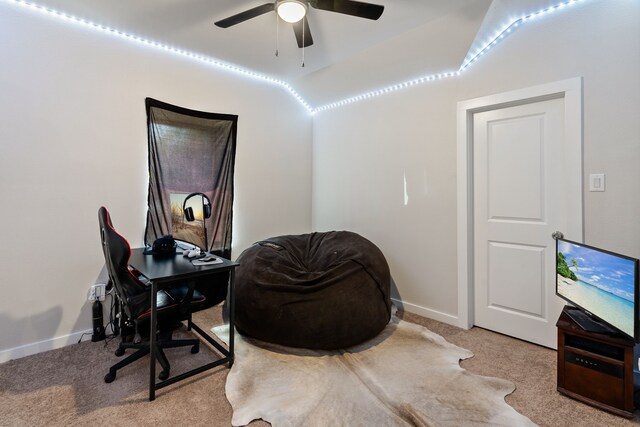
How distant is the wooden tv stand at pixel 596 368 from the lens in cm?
170

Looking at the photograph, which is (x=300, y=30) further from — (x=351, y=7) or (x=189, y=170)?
(x=189, y=170)

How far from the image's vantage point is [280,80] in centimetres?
392

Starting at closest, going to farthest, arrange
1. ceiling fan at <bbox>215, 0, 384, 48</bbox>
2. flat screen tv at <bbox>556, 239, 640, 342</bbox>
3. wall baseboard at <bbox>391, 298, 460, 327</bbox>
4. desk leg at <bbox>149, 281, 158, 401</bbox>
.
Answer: flat screen tv at <bbox>556, 239, 640, 342</bbox>
desk leg at <bbox>149, 281, 158, 401</bbox>
ceiling fan at <bbox>215, 0, 384, 48</bbox>
wall baseboard at <bbox>391, 298, 460, 327</bbox>

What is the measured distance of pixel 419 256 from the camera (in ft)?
10.6

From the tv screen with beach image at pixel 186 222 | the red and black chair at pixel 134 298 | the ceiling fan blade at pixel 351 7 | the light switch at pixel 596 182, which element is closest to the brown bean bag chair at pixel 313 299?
the red and black chair at pixel 134 298

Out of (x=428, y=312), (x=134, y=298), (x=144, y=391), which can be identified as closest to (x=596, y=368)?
(x=428, y=312)

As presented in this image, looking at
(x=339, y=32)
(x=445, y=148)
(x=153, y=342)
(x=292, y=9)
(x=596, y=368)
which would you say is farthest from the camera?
(x=445, y=148)

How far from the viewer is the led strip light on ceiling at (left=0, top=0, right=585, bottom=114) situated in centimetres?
240

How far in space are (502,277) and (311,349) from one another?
5.80 ft

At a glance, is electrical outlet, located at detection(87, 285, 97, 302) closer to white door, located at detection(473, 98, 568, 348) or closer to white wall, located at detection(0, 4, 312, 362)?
white wall, located at detection(0, 4, 312, 362)

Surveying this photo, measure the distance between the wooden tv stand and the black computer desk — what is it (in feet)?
6.97

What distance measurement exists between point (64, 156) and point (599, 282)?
3851 millimetres

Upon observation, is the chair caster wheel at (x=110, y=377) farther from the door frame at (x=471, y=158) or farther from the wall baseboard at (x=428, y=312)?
the door frame at (x=471, y=158)

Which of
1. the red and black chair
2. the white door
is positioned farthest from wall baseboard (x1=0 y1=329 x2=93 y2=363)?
the white door
